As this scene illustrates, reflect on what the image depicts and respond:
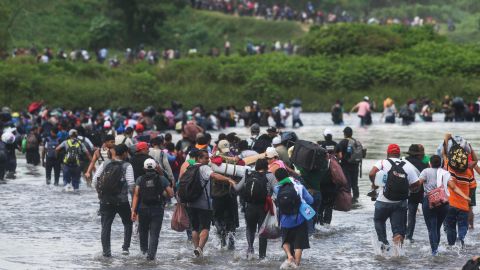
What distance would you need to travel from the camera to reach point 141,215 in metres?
16.3

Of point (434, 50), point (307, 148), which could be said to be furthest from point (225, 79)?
point (307, 148)

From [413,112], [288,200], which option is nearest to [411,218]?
[288,200]

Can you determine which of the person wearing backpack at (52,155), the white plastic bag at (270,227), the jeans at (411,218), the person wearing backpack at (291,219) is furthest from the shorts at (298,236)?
the person wearing backpack at (52,155)

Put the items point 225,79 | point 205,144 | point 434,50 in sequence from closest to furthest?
point 205,144, point 225,79, point 434,50

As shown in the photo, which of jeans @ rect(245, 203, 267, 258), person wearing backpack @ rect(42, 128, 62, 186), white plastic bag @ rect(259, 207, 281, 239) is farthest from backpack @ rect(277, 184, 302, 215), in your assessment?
person wearing backpack @ rect(42, 128, 62, 186)

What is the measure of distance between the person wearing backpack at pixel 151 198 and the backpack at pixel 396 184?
2.84 meters

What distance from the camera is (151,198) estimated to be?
1608cm

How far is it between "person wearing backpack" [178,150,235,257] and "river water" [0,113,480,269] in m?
0.36

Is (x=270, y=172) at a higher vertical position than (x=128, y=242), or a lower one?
higher

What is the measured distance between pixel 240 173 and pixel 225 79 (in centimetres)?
4572

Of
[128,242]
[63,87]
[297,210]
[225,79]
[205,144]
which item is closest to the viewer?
[297,210]

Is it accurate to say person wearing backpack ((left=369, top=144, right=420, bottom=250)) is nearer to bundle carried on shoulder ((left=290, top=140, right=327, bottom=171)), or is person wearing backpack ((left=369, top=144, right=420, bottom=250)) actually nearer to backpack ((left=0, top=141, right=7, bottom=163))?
bundle carried on shoulder ((left=290, top=140, right=327, bottom=171))

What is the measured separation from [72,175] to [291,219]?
1048 cm

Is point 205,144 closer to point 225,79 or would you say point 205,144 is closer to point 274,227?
point 274,227
